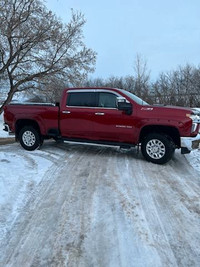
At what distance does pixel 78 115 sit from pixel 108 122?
38.3 inches

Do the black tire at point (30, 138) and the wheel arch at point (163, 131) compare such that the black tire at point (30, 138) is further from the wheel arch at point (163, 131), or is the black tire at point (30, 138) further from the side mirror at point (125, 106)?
the wheel arch at point (163, 131)

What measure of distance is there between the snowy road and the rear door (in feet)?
3.93

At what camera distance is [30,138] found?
324 inches

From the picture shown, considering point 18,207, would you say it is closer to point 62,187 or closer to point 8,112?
point 62,187

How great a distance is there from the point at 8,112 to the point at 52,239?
6.11m

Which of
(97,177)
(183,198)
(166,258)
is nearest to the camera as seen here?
(166,258)

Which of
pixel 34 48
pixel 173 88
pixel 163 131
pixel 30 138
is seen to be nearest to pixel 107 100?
pixel 163 131

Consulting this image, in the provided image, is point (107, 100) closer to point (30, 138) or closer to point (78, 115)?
point (78, 115)

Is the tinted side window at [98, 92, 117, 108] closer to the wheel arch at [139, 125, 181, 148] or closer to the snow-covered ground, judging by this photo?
the wheel arch at [139, 125, 181, 148]

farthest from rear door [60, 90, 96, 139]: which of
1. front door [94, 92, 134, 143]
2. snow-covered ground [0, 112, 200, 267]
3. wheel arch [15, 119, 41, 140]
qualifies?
snow-covered ground [0, 112, 200, 267]

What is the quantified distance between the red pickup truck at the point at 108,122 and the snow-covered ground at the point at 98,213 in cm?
63

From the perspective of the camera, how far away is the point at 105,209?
162 inches

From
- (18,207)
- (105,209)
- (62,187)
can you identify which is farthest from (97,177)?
(18,207)

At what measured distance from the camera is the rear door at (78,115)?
24.7 ft
